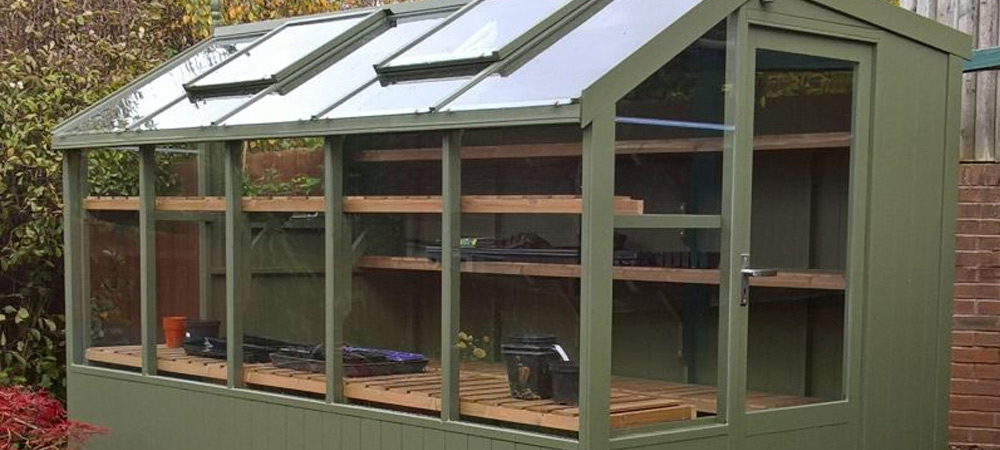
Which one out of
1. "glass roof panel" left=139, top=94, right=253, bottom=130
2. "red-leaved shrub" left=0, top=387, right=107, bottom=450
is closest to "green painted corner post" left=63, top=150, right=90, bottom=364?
"glass roof panel" left=139, top=94, right=253, bottom=130

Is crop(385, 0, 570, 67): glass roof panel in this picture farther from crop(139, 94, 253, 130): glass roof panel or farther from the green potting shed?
crop(139, 94, 253, 130): glass roof panel

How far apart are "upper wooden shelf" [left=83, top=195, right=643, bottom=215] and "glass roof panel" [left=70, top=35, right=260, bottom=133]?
1.30 ft

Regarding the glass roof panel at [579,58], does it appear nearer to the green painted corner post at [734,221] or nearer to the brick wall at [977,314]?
the green painted corner post at [734,221]

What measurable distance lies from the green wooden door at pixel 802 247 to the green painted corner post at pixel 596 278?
2.07ft

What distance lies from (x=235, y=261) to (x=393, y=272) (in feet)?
3.17

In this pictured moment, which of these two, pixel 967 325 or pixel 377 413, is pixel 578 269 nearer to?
pixel 377 413

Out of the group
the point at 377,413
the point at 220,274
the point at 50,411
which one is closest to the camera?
the point at 377,413

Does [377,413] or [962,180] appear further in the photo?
[962,180]

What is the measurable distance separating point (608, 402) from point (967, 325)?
2666 millimetres

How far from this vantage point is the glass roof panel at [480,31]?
465 centimetres

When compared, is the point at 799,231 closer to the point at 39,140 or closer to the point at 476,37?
the point at 476,37

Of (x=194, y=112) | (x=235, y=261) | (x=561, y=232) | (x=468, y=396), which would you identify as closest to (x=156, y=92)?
(x=194, y=112)

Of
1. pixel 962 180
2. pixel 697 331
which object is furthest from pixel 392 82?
pixel 962 180

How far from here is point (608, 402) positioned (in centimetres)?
401
